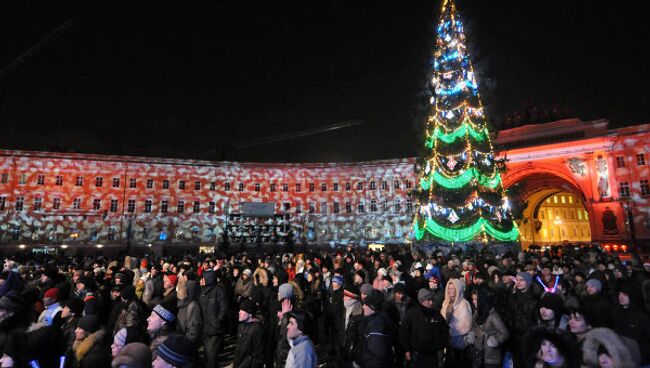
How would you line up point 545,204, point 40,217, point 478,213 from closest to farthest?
point 478,213, point 40,217, point 545,204

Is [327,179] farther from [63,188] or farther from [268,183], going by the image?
[63,188]

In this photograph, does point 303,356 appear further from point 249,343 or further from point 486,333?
point 486,333

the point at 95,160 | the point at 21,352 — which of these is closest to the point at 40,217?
the point at 95,160

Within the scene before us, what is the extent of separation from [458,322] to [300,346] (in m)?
3.28

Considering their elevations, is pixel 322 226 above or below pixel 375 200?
below

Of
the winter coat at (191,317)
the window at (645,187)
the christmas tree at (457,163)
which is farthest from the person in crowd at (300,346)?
the window at (645,187)

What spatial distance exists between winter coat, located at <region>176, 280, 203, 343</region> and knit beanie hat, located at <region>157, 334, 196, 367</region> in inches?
127

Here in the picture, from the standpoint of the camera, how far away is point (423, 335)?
5703 mm

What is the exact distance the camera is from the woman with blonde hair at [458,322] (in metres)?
6.41

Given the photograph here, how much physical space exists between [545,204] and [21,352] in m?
70.3

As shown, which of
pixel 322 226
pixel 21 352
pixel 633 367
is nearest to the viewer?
pixel 633 367

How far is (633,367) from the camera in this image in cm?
347

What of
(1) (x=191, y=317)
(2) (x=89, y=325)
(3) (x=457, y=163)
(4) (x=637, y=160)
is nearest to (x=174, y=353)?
(2) (x=89, y=325)

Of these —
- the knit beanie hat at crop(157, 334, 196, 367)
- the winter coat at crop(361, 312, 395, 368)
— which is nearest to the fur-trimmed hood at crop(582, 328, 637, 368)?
the winter coat at crop(361, 312, 395, 368)
